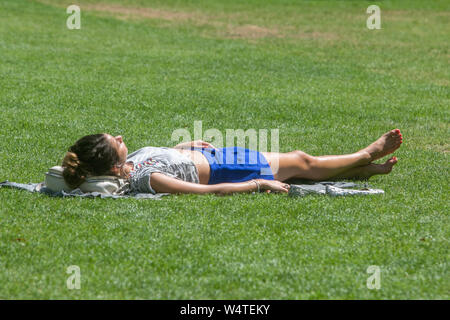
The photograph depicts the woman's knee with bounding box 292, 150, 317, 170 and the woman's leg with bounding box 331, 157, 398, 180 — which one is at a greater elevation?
the woman's knee with bounding box 292, 150, 317, 170

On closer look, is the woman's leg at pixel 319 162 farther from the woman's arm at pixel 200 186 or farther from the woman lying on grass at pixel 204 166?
the woman's arm at pixel 200 186

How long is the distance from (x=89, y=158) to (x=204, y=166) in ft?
3.71

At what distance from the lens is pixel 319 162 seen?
23.8 feet

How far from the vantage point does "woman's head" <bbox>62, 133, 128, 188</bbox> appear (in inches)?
253

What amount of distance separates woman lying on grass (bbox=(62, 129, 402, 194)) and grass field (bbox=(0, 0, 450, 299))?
0.57 ft

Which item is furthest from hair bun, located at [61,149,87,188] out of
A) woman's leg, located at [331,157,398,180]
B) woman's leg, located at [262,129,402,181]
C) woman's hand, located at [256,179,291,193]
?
woman's leg, located at [331,157,398,180]

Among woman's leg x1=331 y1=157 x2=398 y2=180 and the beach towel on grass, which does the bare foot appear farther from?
the beach towel on grass

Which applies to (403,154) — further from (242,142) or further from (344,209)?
(344,209)

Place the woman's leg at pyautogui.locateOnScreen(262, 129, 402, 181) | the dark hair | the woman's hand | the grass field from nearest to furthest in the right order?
1. the grass field
2. the dark hair
3. the woman's hand
4. the woman's leg at pyautogui.locateOnScreen(262, 129, 402, 181)

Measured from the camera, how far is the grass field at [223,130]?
5.04 meters

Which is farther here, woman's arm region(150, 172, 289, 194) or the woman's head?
woman's arm region(150, 172, 289, 194)

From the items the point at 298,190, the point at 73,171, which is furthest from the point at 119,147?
the point at 298,190

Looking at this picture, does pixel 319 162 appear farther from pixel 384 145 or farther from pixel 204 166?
pixel 204 166
